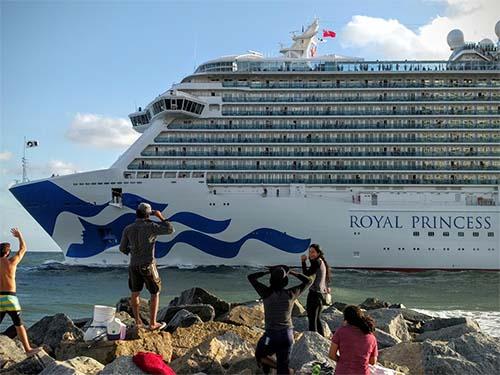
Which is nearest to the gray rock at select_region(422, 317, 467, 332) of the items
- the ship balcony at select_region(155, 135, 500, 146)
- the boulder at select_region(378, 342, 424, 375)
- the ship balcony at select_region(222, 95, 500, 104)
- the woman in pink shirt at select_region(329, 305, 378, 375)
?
→ the boulder at select_region(378, 342, 424, 375)

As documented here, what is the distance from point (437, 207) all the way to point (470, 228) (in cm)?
163

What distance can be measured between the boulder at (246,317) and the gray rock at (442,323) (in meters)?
2.95

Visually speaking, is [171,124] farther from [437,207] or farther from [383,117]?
[437,207]

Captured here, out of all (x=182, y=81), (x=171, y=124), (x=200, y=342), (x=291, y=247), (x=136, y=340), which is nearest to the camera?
(x=136, y=340)

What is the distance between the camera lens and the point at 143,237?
6.44 m

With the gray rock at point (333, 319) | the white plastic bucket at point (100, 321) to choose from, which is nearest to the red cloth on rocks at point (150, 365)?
the white plastic bucket at point (100, 321)

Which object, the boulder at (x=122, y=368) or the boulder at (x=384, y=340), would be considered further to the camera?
the boulder at (x=384, y=340)

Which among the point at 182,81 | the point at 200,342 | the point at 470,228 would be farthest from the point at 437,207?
the point at 200,342

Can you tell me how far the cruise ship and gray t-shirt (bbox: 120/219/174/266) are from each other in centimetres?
1952

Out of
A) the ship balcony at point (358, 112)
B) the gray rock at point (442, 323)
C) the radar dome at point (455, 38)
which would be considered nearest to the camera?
the gray rock at point (442, 323)

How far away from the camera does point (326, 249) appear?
85.8ft

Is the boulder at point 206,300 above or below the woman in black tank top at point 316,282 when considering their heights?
below

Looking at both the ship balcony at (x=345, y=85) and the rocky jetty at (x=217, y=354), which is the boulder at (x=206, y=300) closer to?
the rocky jetty at (x=217, y=354)

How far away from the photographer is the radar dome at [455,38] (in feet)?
108
